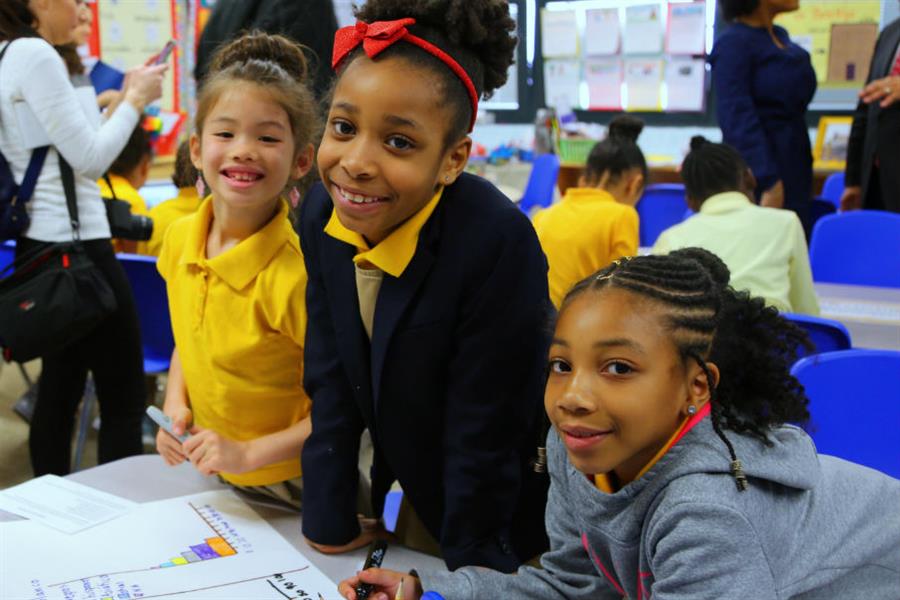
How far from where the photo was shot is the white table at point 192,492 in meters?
1.18

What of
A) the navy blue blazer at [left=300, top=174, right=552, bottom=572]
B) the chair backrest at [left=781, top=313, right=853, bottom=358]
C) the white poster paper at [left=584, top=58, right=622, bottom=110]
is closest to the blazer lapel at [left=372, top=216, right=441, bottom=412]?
the navy blue blazer at [left=300, top=174, right=552, bottom=572]

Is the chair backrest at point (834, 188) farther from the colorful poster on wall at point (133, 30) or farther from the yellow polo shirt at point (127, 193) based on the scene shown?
the colorful poster on wall at point (133, 30)

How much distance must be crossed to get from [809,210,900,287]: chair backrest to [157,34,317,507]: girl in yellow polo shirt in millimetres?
2298

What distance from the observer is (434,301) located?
3.71 ft

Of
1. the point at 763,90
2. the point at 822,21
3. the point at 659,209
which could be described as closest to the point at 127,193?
the point at 763,90

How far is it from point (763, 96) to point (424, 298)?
9.30ft

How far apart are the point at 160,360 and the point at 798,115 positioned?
2.63 metres

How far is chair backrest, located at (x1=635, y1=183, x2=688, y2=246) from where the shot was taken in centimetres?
492

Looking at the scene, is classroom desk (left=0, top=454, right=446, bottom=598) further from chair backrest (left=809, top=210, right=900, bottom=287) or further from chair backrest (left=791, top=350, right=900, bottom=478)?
chair backrest (left=809, top=210, right=900, bottom=287)

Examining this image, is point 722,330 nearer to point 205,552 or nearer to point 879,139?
point 205,552

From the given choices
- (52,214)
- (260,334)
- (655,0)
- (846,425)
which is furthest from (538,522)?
(655,0)

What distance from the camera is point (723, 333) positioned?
0.96 m

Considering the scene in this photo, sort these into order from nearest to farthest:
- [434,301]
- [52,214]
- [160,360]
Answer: [434,301] < [52,214] < [160,360]

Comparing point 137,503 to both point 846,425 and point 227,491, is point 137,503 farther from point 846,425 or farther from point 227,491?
point 846,425
